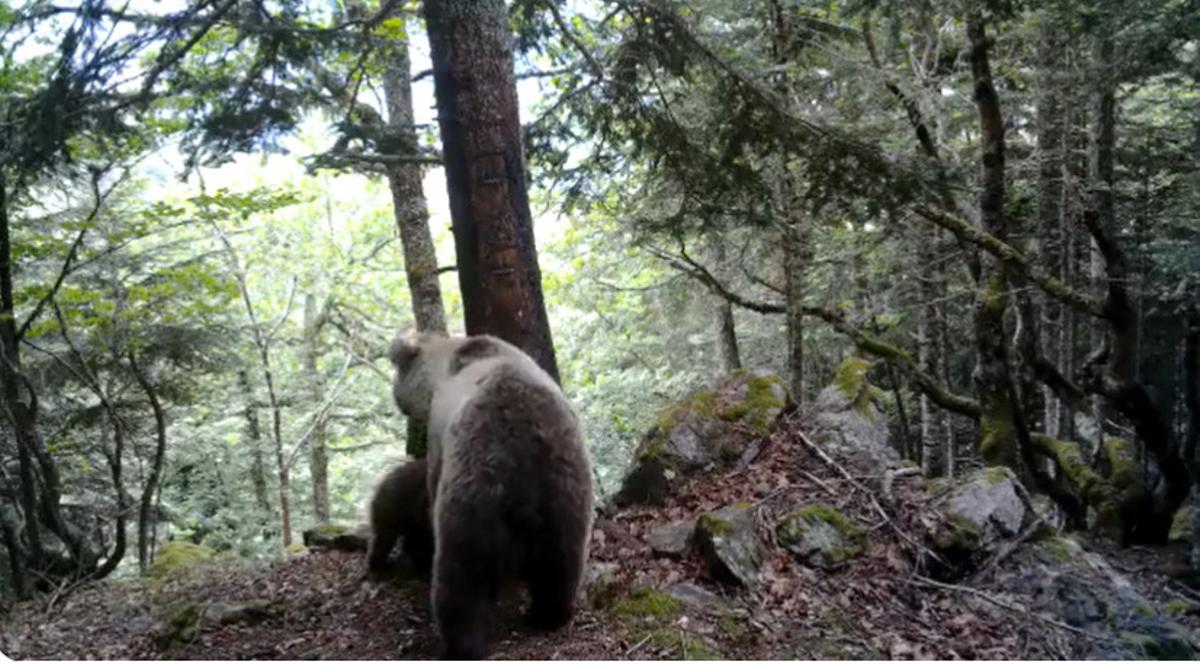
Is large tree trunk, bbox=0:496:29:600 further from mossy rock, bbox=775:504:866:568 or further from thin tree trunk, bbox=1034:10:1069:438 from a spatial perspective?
thin tree trunk, bbox=1034:10:1069:438

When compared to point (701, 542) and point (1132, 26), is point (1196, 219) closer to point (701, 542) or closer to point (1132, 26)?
point (1132, 26)

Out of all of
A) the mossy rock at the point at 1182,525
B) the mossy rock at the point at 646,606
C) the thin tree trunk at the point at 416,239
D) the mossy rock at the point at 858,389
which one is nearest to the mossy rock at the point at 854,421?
the mossy rock at the point at 858,389

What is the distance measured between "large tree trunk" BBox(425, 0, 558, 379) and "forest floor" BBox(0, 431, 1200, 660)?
58.7 inches

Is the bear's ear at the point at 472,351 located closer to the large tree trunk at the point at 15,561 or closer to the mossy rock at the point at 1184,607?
the large tree trunk at the point at 15,561

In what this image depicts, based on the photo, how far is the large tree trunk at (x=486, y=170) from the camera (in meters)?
4.54

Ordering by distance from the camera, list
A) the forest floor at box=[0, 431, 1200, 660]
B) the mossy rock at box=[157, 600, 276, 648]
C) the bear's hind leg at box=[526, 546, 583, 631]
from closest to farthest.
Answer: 1. the bear's hind leg at box=[526, 546, 583, 631]
2. the forest floor at box=[0, 431, 1200, 660]
3. the mossy rock at box=[157, 600, 276, 648]

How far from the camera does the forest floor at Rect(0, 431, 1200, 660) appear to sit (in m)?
3.79

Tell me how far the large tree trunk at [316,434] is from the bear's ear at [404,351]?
→ 856 centimetres

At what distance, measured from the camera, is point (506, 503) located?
127 inches

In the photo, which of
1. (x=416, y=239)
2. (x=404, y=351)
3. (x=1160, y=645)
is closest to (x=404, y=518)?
(x=404, y=351)

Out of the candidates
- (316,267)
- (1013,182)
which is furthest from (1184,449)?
(316,267)

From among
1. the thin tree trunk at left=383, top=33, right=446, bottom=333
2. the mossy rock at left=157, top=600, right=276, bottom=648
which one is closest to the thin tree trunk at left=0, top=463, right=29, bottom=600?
the mossy rock at left=157, top=600, right=276, bottom=648

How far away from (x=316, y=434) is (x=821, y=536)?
10719 millimetres

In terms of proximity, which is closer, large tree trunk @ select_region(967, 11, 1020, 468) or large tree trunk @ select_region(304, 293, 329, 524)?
large tree trunk @ select_region(967, 11, 1020, 468)
